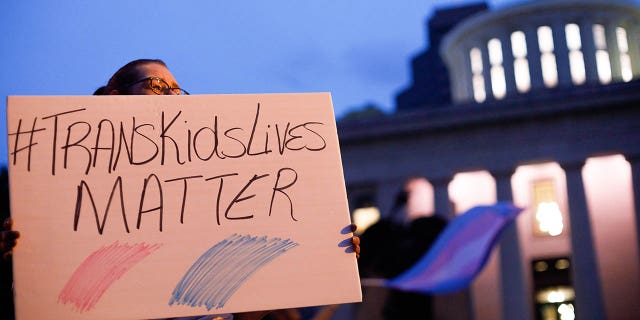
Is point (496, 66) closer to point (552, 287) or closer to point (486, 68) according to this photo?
point (486, 68)

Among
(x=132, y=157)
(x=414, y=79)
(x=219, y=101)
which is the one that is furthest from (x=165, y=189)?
(x=414, y=79)

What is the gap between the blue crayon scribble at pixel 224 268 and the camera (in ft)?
11.0

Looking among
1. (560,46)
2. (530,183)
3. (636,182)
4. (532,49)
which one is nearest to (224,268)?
(636,182)

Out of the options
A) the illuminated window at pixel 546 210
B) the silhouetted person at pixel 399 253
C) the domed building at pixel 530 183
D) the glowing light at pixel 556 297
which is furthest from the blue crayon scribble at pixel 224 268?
the glowing light at pixel 556 297

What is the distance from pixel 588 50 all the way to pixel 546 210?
13.0 metres

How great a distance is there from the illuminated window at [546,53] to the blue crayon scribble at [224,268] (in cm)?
4491

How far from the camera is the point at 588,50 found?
45938 millimetres

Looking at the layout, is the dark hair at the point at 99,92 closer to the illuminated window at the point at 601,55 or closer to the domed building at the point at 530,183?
the domed building at the point at 530,183

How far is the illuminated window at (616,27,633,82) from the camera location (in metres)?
46.5

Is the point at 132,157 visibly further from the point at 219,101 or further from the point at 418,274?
the point at 418,274

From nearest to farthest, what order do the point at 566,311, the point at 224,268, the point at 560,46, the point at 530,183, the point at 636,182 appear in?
the point at 224,268
the point at 636,182
the point at 566,311
the point at 530,183
the point at 560,46

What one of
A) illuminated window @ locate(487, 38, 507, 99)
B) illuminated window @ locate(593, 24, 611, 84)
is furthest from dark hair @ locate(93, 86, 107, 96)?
illuminated window @ locate(593, 24, 611, 84)

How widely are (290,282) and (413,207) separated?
3692cm

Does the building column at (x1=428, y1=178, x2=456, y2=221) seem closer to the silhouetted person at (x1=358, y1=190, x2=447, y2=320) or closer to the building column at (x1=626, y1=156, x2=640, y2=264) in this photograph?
the silhouetted person at (x1=358, y1=190, x2=447, y2=320)
